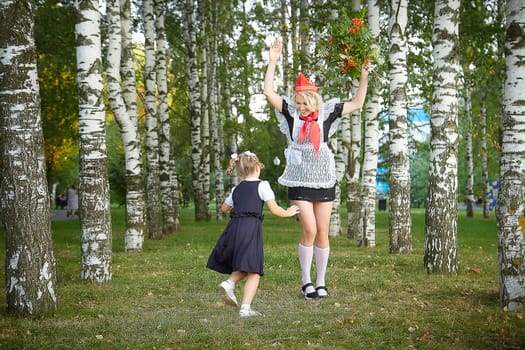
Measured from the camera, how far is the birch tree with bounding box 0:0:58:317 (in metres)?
6.67

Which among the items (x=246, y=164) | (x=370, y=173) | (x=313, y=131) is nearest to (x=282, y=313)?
(x=246, y=164)

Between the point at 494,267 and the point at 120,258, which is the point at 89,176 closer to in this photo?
the point at 120,258

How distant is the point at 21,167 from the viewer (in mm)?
6680

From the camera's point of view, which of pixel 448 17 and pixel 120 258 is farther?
pixel 120 258

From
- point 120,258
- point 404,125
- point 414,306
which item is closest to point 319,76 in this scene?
point 404,125

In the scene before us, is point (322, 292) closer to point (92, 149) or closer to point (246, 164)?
point (246, 164)

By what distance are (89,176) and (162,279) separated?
6.13 feet

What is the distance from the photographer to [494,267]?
1117 cm

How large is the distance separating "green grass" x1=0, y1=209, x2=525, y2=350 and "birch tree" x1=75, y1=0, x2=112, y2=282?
0.44 meters

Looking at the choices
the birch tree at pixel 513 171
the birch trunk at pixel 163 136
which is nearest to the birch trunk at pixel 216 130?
the birch trunk at pixel 163 136

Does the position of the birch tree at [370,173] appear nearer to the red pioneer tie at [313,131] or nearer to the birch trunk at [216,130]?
the red pioneer tie at [313,131]

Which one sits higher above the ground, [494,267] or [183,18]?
[183,18]

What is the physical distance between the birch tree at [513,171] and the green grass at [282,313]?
1.31 ft

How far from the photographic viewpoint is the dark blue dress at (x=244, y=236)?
22.6 ft
